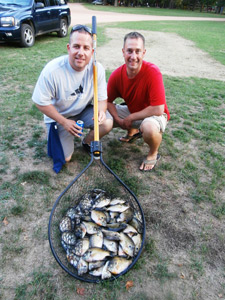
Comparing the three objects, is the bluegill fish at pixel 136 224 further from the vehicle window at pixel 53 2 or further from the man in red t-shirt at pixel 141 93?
the vehicle window at pixel 53 2

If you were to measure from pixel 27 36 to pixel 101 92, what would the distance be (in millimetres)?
6606

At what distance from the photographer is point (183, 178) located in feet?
9.59

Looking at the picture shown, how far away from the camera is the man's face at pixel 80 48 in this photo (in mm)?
2352

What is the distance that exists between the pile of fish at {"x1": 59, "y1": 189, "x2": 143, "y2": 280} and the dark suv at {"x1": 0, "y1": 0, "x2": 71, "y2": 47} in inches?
278

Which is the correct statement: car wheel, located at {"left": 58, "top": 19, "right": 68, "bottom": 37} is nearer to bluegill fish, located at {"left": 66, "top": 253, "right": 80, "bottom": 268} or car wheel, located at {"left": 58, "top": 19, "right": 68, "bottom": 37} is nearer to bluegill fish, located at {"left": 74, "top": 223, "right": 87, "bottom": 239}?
bluegill fish, located at {"left": 74, "top": 223, "right": 87, "bottom": 239}

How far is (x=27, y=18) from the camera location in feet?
25.0

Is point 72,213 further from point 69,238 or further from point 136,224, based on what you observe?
point 136,224

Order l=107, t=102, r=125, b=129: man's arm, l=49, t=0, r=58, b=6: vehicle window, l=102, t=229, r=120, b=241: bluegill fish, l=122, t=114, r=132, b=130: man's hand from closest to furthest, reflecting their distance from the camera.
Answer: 1. l=102, t=229, r=120, b=241: bluegill fish
2. l=122, t=114, r=132, b=130: man's hand
3. l=107, t=102, r=125, b=129: man's arm
4. l=49, t=0, r=58, b=6: vehicle window

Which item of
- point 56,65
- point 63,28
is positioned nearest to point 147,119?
point 56,65

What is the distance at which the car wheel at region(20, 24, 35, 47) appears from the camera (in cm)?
765

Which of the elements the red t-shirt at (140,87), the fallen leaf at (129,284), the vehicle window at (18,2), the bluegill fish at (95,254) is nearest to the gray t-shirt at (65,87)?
the red t-shirt at (140,87)

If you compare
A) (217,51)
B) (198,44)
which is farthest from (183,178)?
(198,44)

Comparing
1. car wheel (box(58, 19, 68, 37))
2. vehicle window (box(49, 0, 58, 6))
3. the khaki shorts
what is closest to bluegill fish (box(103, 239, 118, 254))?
the khaki shorts

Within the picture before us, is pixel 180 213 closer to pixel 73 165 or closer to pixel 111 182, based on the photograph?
pixel 111 182
